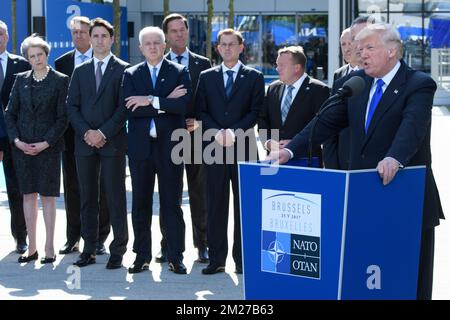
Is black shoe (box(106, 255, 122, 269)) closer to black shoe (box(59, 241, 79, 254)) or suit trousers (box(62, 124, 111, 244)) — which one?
suit trousers (box(62, 124, 111, 244))

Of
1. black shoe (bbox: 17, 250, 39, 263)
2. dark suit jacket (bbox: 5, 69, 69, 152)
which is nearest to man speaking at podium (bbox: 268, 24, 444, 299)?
dark suit jacket (bbox: 5, 69, 69, 152)

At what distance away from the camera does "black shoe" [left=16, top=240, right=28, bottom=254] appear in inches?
386

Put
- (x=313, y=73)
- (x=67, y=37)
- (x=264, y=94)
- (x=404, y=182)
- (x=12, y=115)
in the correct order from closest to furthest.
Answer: (x=404, y=182) → (x=264, y=94) → (x=12, y=115) → (x=67, y=37) → (x=313, y=73)

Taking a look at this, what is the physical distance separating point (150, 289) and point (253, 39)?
40339 millimetres

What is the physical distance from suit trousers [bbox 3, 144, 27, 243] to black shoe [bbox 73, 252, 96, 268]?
1069mm

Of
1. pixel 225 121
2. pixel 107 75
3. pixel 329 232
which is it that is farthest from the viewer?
pixel 107 75

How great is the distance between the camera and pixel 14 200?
394 inches

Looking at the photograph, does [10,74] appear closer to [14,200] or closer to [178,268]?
[14,200]

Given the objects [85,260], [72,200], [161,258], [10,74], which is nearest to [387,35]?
[161,258]

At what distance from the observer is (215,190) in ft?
28.9

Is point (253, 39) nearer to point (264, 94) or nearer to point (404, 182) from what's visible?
point (264, 94)

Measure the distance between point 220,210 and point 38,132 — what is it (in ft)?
6.65

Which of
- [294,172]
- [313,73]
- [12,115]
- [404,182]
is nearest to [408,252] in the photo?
[404,182]

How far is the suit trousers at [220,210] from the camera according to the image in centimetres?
879
